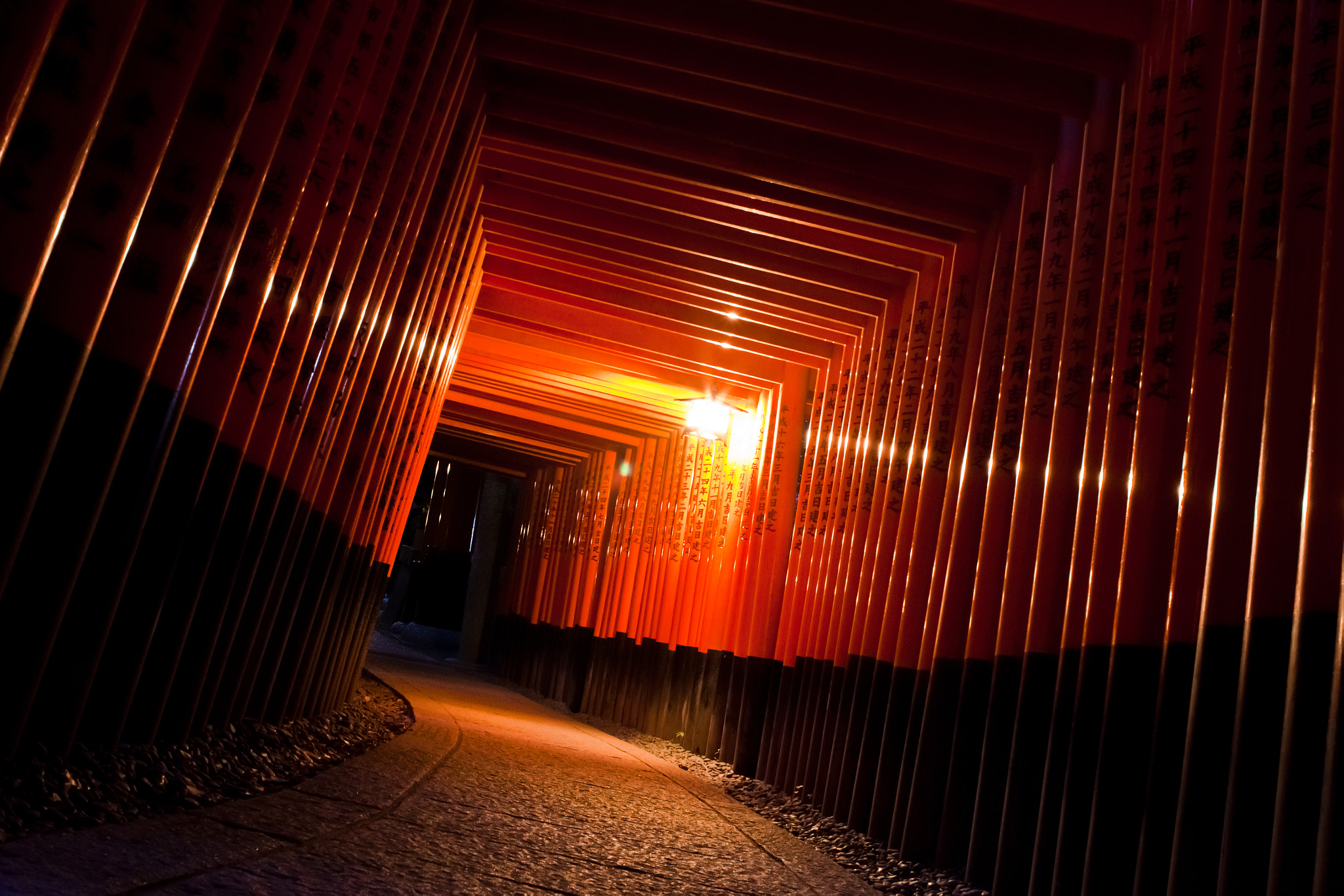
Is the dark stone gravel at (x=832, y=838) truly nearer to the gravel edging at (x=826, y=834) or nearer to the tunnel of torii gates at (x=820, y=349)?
the gravel edging at (x=826, y=834)

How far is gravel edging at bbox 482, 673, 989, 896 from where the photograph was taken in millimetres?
4250

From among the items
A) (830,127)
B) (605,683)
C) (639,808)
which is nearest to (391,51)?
(830,127)

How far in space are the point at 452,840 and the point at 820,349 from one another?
583 cm

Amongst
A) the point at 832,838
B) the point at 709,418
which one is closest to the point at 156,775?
the point at 832,838

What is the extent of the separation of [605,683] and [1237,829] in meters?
9.64

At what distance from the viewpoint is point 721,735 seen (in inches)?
340

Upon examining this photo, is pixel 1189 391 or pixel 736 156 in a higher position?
pixel 736 156

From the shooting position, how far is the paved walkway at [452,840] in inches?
92.2

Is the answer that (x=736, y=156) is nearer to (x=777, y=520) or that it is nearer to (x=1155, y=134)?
(x=1155, y=134)

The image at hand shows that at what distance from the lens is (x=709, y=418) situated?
10.3 metres

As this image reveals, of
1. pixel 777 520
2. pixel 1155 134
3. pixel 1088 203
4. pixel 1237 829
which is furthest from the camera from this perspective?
pixel 777 520

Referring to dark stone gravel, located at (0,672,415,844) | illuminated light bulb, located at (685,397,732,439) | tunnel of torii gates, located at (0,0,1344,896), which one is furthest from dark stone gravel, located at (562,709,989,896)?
illuminated light bulb, located at (685,397,732,439)

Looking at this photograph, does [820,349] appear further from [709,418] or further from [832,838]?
[832,838]

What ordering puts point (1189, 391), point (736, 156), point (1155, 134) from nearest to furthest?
point (1189, 391), point (1155, 134), point (736, 156)
